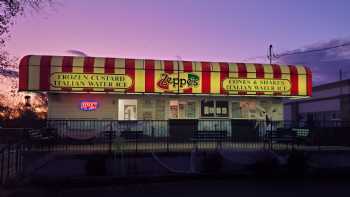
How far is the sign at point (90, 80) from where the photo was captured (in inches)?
814

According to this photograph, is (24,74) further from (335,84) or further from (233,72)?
(335,84)

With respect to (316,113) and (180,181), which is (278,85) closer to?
(180,181)

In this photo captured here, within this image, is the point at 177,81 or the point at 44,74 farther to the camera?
the point at 177,81

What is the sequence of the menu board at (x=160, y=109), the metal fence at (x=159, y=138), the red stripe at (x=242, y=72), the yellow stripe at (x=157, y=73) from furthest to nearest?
the menu board at (x=160, y=109)
the red stripe at (x=242, y=72)
the yellow stripe at (x=157, y=73)
the metal fence at (x=159, y=138)

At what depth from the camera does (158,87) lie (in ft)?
71.3

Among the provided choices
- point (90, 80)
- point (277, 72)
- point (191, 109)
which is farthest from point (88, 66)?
point (277, 72)

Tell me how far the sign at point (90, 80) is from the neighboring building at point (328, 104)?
31716 mm

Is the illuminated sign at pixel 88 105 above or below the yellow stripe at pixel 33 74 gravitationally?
below

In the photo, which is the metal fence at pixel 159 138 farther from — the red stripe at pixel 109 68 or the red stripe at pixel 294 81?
the red stripe at pixel 294 81

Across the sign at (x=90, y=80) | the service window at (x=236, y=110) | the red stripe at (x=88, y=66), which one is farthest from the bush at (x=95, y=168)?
the service window at (x=236, y=110)

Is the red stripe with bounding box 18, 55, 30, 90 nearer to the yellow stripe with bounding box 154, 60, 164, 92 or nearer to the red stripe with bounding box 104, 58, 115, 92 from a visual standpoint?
the red stripe with bounding box 104, 58, 115, 92

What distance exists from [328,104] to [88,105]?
42.8 meters

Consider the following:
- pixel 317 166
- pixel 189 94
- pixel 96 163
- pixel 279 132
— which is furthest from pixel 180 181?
pixel 189 94

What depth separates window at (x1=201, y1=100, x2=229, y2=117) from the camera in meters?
23.4
